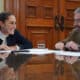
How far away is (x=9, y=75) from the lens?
47.8 inches

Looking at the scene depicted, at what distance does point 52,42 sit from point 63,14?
1.59 feet

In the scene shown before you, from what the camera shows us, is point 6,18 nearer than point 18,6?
Yes

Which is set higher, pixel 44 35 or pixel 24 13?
pixel 24 13

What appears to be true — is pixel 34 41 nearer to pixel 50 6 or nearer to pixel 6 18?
pixel 50 6

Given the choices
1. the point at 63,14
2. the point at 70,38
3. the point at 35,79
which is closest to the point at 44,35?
the point at 63,14

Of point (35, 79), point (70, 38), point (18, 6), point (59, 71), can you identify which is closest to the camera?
point (35, 79)

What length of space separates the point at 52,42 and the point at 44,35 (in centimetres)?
17

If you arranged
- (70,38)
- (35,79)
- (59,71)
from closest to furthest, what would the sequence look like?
1. (35,79)
2. (59,71)
3. (70,38)

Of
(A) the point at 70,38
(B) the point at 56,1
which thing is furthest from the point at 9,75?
(B) the point at 56,1

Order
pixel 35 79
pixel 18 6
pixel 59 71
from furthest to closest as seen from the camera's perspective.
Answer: pixel 18 6
pixel 59 71
pixel 35 79

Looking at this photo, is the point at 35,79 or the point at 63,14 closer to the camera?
the point at 35,79

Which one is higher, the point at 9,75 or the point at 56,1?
the point at 56,1

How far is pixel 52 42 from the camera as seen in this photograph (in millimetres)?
4438

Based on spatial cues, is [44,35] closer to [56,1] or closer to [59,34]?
[59,34]
